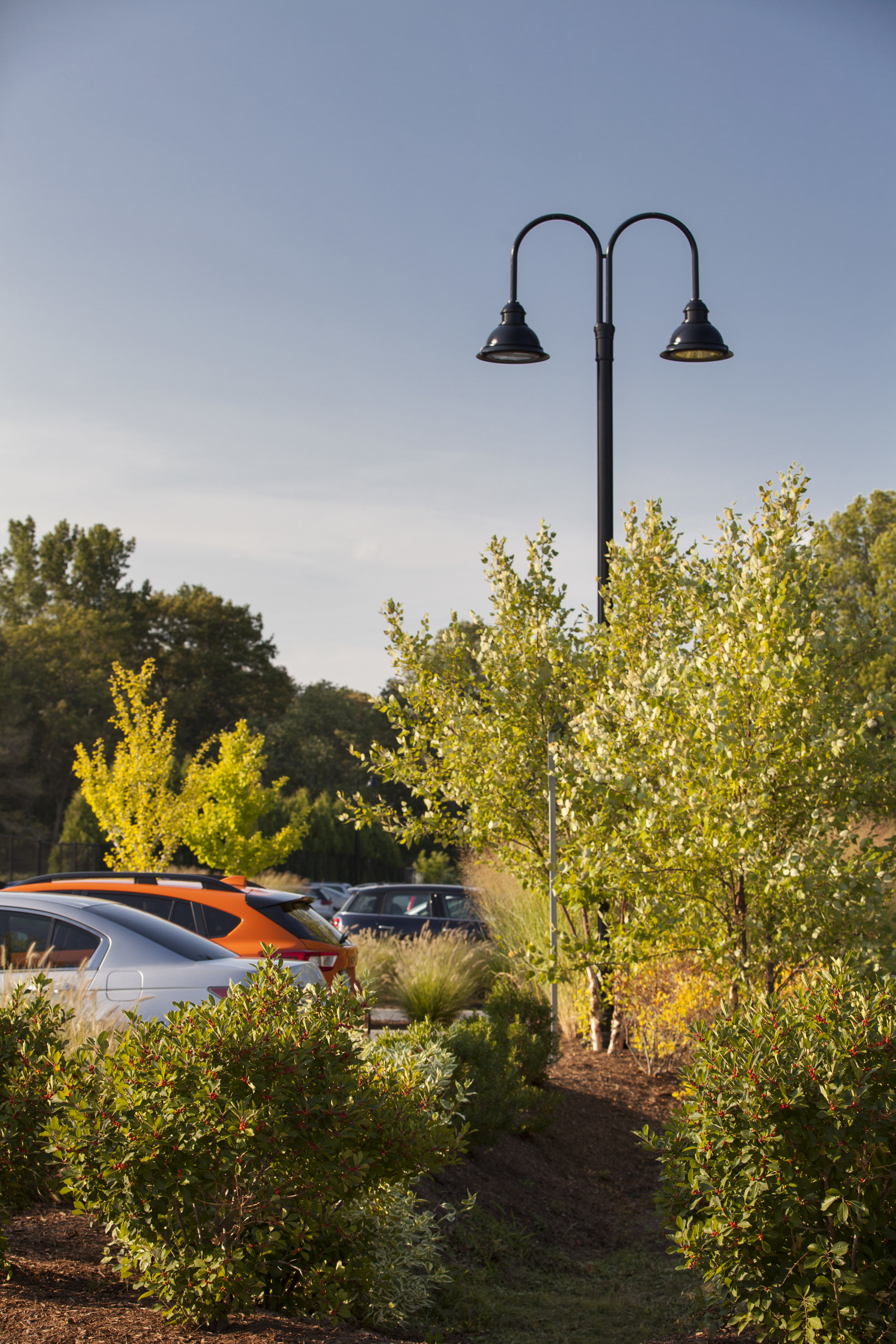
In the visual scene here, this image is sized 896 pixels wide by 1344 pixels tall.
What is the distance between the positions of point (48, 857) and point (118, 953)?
28.5 metres

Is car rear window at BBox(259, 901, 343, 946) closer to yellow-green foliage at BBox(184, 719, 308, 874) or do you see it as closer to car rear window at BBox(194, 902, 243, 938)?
car rear window at BBox(194, 902, 243, 938)

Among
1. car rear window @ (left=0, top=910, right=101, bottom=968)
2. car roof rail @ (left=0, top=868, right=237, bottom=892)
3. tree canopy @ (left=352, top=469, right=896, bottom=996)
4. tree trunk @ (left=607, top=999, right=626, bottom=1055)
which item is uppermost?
tree canopy @ (left=352, top=469, right=896, bottom=996)

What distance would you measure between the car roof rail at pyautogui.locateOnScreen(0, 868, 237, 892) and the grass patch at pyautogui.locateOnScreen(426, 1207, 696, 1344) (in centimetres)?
519

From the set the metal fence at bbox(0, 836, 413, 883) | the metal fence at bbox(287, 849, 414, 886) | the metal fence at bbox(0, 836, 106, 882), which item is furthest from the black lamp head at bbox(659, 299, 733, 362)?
the metal fence at bbox(287, 849, 414, 886)

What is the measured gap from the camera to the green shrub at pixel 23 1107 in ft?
13.0

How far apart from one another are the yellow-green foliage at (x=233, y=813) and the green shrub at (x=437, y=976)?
36.2 feet

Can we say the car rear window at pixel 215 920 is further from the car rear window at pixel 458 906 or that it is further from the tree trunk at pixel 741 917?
the car rear window at pixel 458 906

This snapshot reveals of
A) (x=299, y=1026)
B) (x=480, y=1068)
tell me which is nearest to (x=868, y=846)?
(x=480, y=1068)

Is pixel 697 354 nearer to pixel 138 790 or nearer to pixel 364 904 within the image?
pixel 364 904

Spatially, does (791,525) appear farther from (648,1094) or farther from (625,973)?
(648,1094)

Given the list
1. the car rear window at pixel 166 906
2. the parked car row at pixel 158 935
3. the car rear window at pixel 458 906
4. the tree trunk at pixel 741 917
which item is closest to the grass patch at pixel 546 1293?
the parked car row at pixel 158 935

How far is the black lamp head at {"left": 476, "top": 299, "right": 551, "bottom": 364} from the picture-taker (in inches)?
352

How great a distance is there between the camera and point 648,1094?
8.80 m

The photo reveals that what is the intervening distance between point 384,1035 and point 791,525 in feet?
13.9
